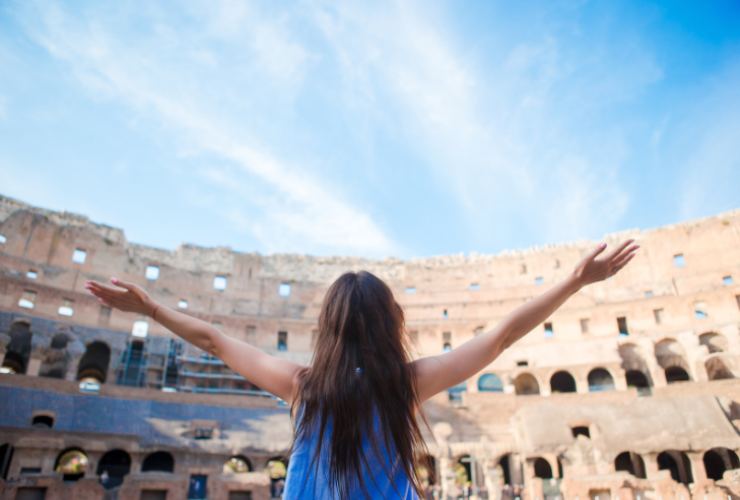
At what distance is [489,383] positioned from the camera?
105 feet

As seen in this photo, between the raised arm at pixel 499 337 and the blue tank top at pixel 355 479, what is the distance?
230 mm

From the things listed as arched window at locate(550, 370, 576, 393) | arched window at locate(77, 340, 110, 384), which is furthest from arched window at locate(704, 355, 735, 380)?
arched window at locate(77, 340, 110, 384)

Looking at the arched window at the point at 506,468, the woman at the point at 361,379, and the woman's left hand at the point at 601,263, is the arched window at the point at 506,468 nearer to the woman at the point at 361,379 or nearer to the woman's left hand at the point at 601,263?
the woman's left hand at the point at 601,263

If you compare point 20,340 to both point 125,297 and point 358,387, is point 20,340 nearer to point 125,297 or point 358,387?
point 125,297

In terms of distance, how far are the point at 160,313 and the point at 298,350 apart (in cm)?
3577

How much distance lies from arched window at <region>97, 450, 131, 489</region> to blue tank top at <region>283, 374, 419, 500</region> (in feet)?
78.2

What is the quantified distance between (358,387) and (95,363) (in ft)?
119

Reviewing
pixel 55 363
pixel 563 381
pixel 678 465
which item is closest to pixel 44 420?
pixel 55 363

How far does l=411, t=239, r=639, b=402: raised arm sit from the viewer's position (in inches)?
64.2

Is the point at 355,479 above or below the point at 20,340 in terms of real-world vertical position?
below

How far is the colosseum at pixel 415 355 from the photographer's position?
20280 millimetres

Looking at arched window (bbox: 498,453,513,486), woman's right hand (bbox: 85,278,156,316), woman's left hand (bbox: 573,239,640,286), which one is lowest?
arched window (bbox: 498,453,513,486)

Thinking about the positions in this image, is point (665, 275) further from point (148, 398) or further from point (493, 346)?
point (493, 346)

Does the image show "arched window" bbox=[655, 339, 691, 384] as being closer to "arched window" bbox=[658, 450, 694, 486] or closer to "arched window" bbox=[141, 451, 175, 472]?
"arched window" bbox=[658, 450, 694, 486]
